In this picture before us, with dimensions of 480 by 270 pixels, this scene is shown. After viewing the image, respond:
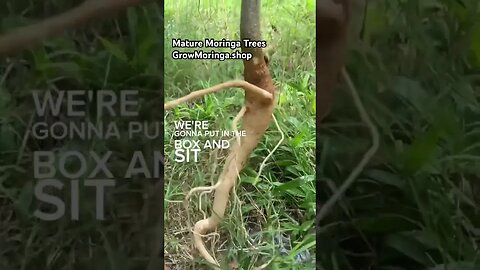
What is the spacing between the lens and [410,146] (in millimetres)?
670

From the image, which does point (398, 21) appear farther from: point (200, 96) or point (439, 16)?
point (200, 96)

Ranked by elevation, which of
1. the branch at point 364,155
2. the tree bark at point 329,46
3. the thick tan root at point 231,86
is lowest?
the branch at point 364,155

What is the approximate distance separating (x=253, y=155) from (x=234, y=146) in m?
0.02

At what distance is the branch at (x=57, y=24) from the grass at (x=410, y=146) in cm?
25

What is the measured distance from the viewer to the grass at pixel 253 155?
65 cm

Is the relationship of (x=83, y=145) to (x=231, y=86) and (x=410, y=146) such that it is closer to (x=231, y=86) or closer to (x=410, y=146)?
(x=231, y=86)

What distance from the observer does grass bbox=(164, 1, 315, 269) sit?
0.65m

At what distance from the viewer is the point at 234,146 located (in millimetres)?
647

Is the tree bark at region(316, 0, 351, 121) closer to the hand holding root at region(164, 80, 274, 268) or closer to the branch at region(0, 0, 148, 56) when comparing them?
the hand holding root at region(164, 80, 274, 268)

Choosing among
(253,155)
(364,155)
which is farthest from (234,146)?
(364,155)

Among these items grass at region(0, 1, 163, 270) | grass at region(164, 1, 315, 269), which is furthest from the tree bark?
grass at region(0, 1, 163, 270)

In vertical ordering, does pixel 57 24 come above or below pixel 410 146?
above

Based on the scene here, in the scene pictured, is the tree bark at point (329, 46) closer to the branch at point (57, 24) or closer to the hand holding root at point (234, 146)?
the hand holding root at point (234, 146)

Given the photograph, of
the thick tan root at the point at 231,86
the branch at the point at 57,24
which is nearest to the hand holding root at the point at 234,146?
the thick tan root at the point at 231,86
